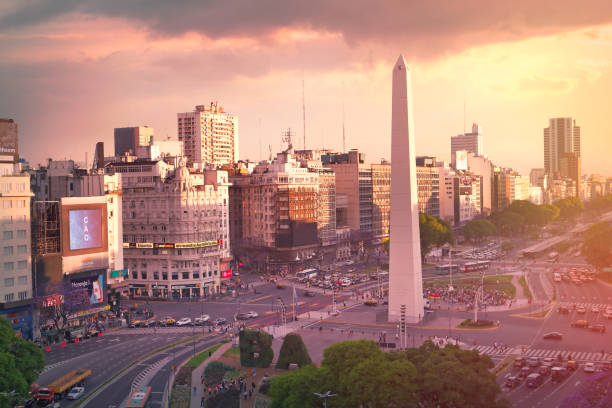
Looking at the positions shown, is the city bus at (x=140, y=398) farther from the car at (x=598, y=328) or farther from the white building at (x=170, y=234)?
the car at (x=598, y=328)

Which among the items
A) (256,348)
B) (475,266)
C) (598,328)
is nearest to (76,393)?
(256,348)

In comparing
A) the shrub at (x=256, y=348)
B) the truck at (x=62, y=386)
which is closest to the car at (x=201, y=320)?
the shrub at (x=256, y=348)

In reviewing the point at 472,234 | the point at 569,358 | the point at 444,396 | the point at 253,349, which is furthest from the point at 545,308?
the point at 472,234

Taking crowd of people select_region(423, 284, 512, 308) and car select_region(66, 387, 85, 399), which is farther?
crowd of people select_region(423, 284, 512, 308)

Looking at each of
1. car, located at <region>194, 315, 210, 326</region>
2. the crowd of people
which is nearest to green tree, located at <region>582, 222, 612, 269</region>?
the crowd of people

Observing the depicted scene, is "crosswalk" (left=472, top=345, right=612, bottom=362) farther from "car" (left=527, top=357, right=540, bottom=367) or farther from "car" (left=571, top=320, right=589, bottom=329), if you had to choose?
"car" (left=571, top=320, right=589, bottom=329)

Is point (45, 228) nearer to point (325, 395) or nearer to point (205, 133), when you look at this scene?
point (325, 395)

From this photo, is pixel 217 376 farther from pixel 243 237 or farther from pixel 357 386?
pixel 243 237
